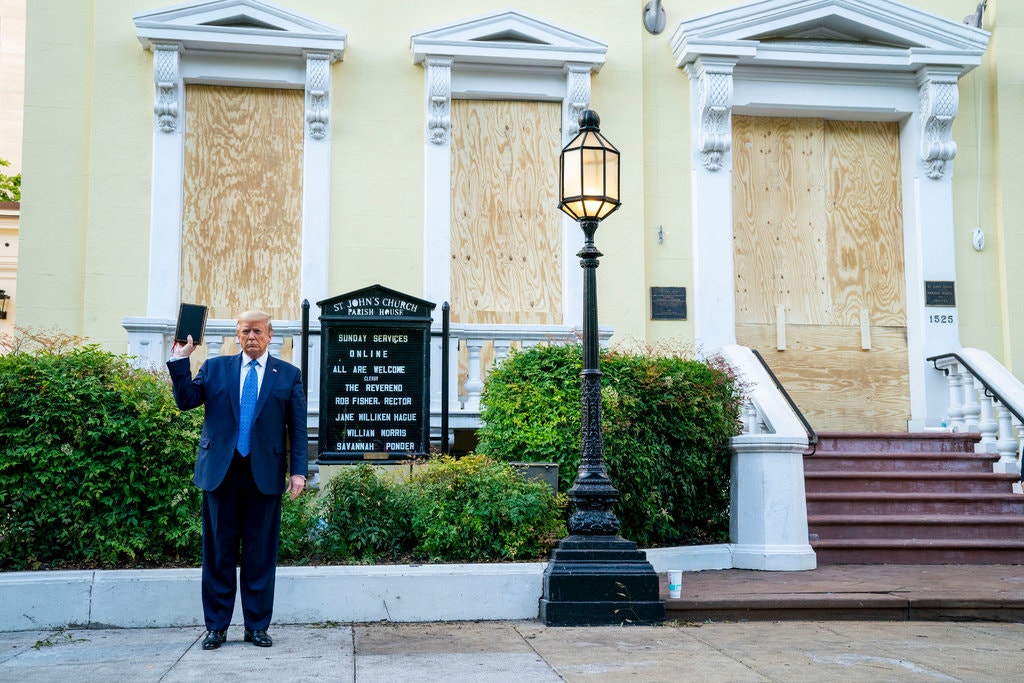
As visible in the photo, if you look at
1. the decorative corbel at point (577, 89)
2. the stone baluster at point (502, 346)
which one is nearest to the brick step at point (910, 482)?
the stone baluster at point (502, 346)

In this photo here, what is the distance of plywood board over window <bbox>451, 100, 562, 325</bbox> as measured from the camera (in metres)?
11.8

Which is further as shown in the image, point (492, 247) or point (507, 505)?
point (492, 247)

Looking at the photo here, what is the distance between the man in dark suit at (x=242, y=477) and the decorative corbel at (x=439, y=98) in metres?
5.68

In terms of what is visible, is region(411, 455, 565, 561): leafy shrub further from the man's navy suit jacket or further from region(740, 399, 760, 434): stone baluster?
region(740, 399, 760, 434): stone baluster

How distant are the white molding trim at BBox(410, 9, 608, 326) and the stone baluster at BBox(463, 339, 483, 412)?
1310 millimetres

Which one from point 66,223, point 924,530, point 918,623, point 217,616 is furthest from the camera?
point 66,223

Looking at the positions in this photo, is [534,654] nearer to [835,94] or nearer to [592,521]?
[592,521]

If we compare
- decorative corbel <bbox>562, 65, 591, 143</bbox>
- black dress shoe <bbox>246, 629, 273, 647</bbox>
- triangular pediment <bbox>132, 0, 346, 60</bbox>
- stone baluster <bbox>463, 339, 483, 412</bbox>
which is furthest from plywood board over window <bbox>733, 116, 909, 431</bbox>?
black dress shoe <bbox>246, 629, 273, 647</bbox>

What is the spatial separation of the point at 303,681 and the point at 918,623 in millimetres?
4356

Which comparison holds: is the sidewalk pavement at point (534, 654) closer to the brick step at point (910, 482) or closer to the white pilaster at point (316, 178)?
the brick step at point (910, 482)

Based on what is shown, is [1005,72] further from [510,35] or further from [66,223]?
[66,223]

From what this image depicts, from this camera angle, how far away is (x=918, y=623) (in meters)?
7.27

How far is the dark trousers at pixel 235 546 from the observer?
6309 mm

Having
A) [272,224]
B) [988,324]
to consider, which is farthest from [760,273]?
[272,224]
